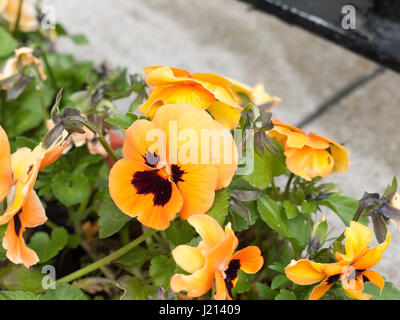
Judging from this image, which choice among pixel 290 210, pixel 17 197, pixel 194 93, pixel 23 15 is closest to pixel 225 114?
pixel 194 93

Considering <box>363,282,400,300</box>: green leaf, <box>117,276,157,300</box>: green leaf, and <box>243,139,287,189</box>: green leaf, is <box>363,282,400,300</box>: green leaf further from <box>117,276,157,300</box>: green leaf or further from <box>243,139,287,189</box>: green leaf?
<box>117,276,157,300</box>: green leaf

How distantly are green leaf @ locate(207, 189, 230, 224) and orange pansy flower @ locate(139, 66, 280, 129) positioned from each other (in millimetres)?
100

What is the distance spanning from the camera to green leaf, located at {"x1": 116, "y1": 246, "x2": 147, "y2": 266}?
0.79 meters

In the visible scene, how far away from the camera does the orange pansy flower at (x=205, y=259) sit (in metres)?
0.53

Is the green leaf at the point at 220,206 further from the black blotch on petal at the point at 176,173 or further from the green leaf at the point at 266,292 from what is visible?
the green leaf at the point at 266,292

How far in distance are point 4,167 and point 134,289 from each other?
11.3 inches

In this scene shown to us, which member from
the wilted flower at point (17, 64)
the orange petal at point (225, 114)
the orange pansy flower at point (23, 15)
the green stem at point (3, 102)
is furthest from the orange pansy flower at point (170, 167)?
the orange pansy flower at point (23, 15)

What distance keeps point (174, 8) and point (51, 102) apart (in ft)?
2.11

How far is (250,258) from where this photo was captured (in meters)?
0.62

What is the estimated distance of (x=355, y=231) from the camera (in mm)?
595

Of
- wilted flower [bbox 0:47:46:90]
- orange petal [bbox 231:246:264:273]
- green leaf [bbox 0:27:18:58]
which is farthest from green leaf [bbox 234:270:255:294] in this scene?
green leaf [bbox 0:27:18:58]

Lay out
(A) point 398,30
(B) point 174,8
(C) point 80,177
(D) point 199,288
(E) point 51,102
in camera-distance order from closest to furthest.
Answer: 1. (D) point 199,288
2. (C) point 80,177
3. (E) point 51,102
4. (A) point 398,30
5. (B) point 174,8

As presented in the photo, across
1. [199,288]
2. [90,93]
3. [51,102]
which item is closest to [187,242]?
[199,288]
